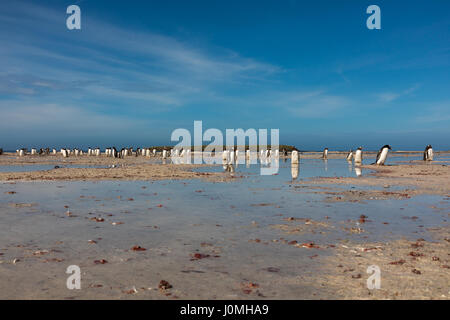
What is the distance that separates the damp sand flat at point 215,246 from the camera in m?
5.16

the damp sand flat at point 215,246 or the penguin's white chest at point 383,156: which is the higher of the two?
the penguin's white chest at point 383,156

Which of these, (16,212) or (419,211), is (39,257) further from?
(419,211)

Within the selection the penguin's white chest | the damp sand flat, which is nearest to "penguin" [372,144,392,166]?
the penguin's white chest

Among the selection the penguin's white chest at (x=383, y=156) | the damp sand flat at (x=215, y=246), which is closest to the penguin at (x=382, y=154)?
the penguin's white chest at (x=383, y=156)

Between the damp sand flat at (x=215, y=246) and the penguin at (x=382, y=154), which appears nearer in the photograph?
the damp sand flat at (x=215, y=246)

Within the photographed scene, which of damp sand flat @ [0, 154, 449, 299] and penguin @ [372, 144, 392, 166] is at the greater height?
penguin @ [372, 144, 392, 166]

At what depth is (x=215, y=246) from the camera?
24.7 feet

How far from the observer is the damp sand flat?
203 inches

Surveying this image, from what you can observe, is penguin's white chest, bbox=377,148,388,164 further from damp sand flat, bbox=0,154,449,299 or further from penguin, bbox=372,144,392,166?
damp sand flat, bbox=0,154,449,299

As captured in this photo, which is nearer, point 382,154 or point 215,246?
point 215,246

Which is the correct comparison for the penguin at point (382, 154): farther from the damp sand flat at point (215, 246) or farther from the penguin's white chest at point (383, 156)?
the damp sand flat at point (215, 246)

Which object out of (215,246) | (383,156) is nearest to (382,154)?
A: (383,156)

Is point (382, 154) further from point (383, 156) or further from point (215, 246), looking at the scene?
point (215, 246)

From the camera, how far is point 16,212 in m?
11.4
